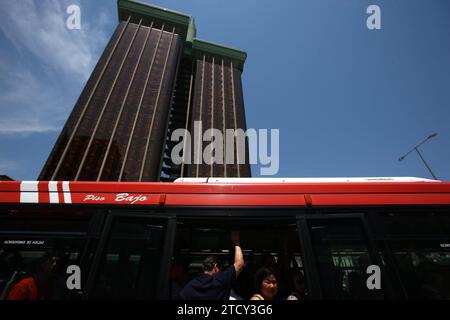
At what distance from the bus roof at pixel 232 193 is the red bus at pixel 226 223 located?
0.01 meters

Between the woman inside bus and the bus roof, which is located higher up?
the bus roof

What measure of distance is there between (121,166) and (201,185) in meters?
71.4

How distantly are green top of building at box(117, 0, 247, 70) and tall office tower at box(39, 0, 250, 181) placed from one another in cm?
37

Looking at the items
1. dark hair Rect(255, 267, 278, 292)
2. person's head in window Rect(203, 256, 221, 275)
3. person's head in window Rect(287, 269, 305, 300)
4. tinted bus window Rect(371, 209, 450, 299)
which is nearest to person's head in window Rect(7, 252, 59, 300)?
person's head in window Rect(203, 256, 221, 275)

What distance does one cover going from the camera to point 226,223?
13.2ft

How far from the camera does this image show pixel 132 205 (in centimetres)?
354

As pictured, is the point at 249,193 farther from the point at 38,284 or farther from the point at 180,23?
the point at 180,23

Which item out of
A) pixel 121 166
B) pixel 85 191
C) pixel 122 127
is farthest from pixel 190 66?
pixel 85 191

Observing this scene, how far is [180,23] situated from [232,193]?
117944 millimetres

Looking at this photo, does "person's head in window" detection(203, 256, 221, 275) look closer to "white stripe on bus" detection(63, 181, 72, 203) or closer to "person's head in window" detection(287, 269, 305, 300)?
"person's head in window" detection(287, 269, 305, 300)

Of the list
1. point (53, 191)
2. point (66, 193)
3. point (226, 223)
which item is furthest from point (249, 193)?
point (53, 191)

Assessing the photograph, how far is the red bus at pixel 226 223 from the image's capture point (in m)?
3.07

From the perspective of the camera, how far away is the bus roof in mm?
3553

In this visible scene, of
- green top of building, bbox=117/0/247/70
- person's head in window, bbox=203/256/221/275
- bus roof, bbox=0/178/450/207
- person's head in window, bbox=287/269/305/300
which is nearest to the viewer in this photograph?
person's head in window, bbox=203/256/221/275
